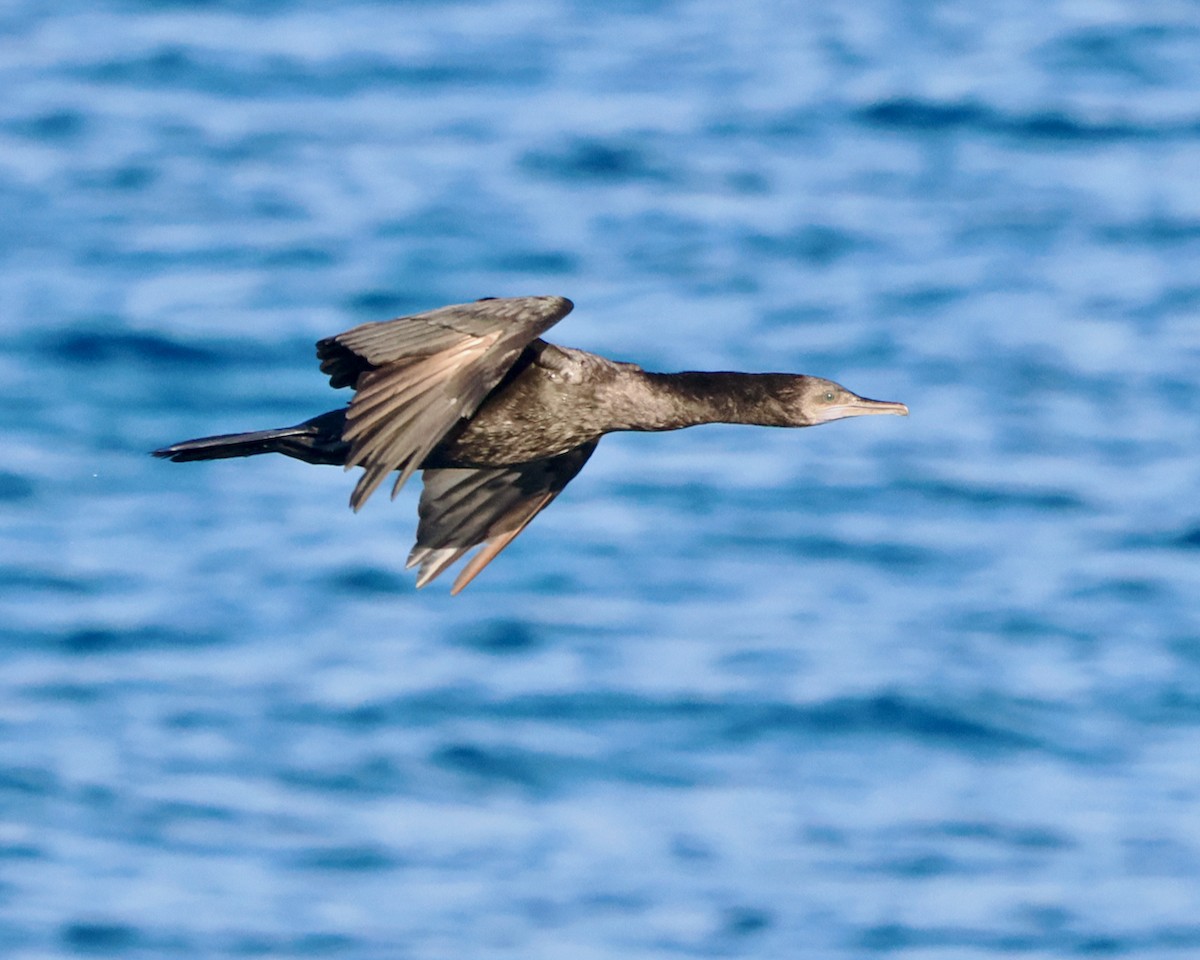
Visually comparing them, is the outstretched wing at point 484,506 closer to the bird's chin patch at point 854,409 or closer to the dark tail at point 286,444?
the dark tail at point 286,444

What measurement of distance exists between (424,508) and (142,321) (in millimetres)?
19250

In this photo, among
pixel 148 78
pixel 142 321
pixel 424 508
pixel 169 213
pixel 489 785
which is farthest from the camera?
pixel 148 78

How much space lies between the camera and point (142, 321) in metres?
28.3

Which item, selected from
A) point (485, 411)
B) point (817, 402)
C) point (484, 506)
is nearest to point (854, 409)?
point (817, 402)

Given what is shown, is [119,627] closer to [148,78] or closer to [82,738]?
[82,738]

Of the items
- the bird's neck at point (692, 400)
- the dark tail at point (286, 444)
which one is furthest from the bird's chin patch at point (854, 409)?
the dark tail at point (286, 444)

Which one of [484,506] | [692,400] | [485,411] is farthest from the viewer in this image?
[484,506]

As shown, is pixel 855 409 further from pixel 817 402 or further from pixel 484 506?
pixel 484 506

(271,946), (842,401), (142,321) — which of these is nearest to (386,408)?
(842,401)

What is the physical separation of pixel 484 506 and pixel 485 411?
1.14 m

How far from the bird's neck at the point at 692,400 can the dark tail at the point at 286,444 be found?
3.29 ft

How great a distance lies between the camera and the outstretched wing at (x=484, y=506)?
9.59 metres

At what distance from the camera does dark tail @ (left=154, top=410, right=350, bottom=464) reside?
8633 mm

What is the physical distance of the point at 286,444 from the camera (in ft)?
28.6
